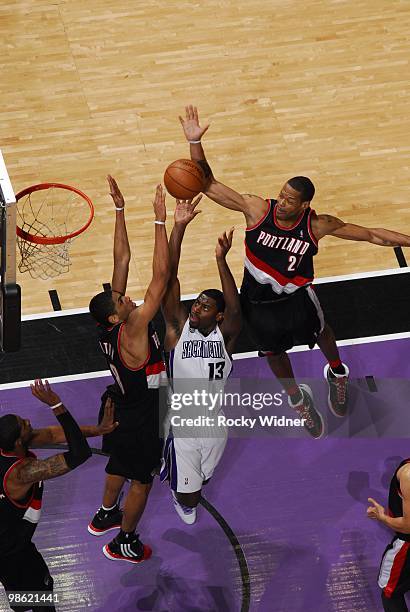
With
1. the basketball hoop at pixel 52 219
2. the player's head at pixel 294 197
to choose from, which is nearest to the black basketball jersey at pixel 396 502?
the player's head at pixel 294 197

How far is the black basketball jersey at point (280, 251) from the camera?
260 inches

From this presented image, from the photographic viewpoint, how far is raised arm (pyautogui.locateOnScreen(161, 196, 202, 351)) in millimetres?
6297

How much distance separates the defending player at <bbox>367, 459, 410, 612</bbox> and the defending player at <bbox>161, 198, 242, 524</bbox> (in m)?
1.18

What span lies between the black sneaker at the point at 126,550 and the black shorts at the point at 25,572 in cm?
62

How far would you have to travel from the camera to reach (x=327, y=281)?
8.33 meters

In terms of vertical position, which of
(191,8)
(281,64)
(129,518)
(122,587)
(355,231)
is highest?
(191,8)

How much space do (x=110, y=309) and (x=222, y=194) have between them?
4.15 ft

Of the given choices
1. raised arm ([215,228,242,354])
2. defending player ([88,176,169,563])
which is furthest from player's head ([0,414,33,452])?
raised arm ([215,228,242,354])

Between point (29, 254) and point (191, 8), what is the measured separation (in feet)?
14.0

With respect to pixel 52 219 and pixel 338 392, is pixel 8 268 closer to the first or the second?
pixel 52 219

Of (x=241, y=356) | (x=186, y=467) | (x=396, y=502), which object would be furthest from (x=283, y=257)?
(x=396, y=502)

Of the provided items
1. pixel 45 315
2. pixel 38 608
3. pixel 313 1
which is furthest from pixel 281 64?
pixel 38 608

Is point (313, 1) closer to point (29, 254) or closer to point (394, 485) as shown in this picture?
point (29, 254)

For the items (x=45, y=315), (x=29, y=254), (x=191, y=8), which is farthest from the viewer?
(x=191, y=8)
